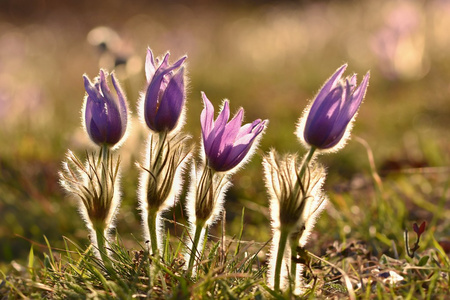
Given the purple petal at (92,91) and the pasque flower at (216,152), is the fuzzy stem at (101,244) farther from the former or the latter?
the purple petal at (92,91)

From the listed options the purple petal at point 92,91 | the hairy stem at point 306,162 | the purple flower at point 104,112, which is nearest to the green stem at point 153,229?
the purple flower at point 104,112

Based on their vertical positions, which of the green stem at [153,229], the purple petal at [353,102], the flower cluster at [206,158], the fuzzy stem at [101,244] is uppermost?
the purple petal at [353,102]

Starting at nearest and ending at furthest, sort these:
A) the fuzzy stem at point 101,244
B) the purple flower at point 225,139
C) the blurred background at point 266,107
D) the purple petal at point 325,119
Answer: the purple petal at point 325,119
the purple flower at point 225,139
the fuzzy stem at point 101,244
the blurred background at point 266,107

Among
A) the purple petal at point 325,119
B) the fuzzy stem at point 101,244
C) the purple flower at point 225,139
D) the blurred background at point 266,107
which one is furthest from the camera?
the blurred background at point 266,107

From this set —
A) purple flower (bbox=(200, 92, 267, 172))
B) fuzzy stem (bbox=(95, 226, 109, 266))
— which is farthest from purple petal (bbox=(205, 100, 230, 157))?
fuzzy stem (bbox=(95, 226, 109, 266))

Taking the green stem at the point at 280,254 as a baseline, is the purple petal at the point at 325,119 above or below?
above

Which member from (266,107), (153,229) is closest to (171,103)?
(153,229)

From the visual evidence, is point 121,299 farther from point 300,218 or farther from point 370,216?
point 370,216
